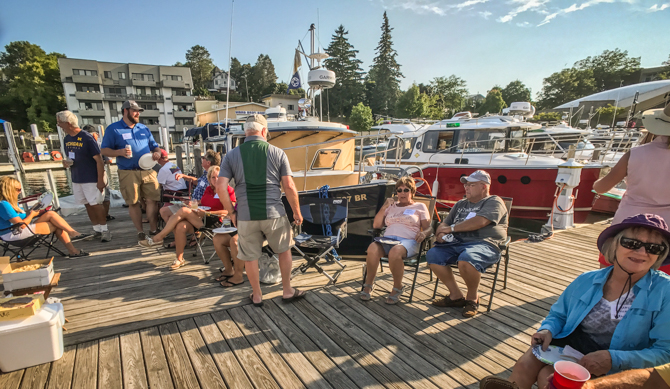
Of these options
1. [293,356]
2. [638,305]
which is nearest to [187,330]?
[293,356]

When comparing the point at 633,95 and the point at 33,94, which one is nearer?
the point at 633,95

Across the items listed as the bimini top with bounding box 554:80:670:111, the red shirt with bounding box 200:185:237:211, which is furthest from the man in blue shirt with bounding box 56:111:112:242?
the bimini top with bounding box 554:80:670:111

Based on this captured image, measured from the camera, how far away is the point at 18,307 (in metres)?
1.95

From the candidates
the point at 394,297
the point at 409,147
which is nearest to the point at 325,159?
the point at 394,297

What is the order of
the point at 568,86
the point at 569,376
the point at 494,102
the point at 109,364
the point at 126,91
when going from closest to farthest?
the point at 569,376 → the point at 109,364 → the point at 126,91 → the point at 494,102 → the point at 568,86

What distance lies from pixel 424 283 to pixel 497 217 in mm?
1114

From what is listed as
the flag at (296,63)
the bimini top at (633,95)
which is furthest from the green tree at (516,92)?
the flag at (296,63)

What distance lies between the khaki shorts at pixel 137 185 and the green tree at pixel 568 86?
65786mm

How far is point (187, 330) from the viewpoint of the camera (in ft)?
8.09

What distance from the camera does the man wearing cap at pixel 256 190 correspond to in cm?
257

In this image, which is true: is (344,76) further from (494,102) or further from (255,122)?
(255,122)

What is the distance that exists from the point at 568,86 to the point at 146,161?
67.6 metres

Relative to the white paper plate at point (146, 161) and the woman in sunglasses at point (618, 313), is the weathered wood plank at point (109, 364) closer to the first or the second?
the woman in sunglasses at point (618, 313)

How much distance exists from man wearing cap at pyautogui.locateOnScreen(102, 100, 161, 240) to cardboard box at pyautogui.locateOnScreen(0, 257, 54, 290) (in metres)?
2.09
